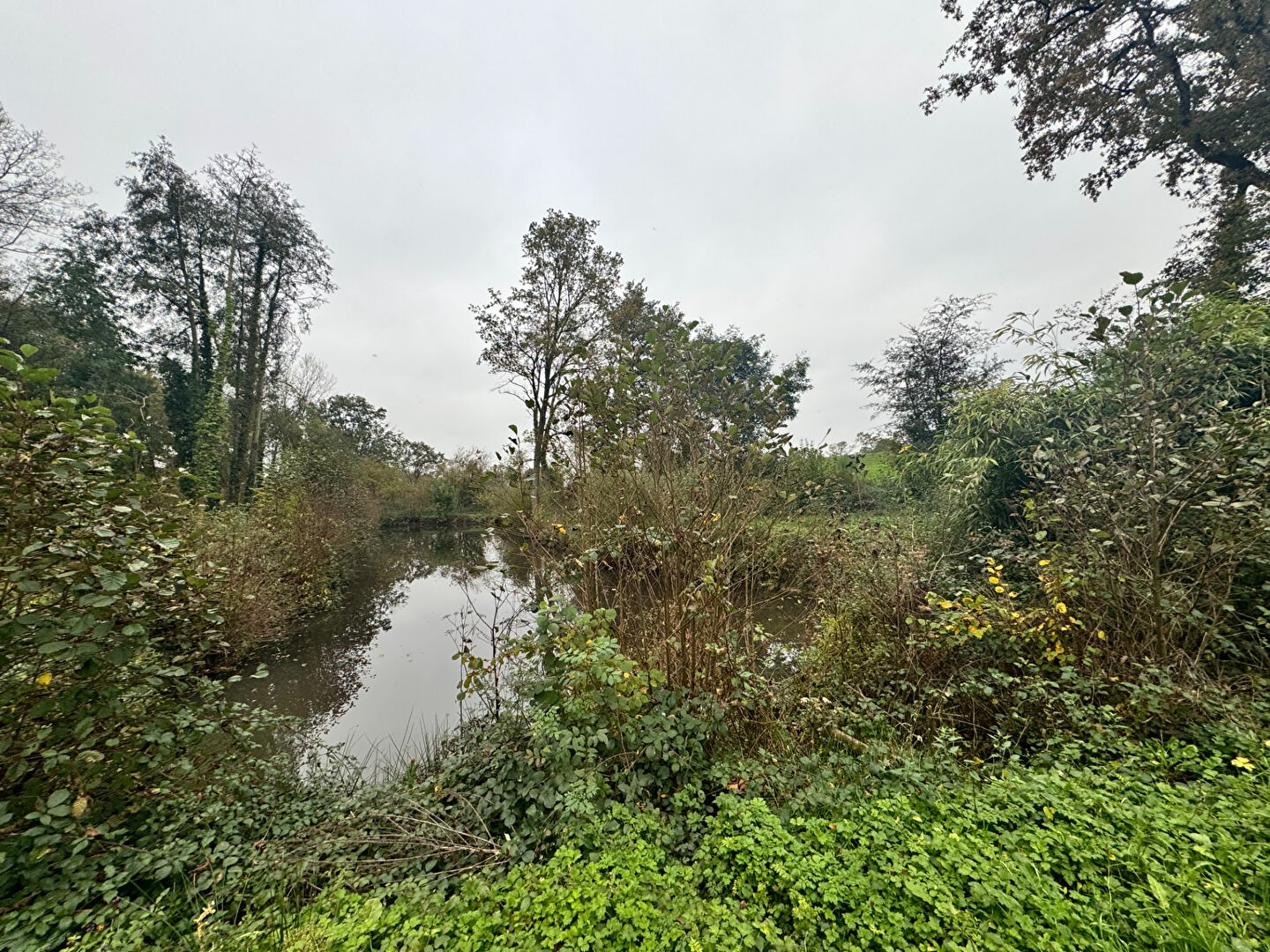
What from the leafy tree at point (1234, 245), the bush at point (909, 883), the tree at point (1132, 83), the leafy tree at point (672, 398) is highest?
the tree at point (1132, 83)

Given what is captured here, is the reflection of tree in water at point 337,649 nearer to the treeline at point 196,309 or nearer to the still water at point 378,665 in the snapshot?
the still water at point 378,665

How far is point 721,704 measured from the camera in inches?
101

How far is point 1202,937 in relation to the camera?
1.18 meters

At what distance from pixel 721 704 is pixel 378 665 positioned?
16.7 ft

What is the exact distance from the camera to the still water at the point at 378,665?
3.80 m

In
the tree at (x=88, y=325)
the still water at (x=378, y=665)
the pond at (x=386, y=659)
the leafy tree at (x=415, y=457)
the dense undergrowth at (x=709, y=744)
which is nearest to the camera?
the dense undergrowth at (x=709, y=744)

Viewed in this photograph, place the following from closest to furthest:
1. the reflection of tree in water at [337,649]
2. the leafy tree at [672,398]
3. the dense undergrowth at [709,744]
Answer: the dense undergrowth at [709,744] → the leafy tree at [672,398] → the reflection of tree in water at [337,649]

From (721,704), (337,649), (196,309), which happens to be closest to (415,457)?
(196,309)

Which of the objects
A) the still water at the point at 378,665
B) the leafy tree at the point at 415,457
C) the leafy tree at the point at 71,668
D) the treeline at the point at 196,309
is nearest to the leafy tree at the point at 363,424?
the leafy tree at the point at 415,457

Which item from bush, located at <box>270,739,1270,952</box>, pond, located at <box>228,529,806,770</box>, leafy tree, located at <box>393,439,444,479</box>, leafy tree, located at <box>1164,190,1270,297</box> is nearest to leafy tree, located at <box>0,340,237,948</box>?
bush, located at <box>270,739,1270,952</box>

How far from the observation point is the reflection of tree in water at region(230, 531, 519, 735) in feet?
14.5

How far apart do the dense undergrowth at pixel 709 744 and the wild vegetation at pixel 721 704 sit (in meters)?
0.02

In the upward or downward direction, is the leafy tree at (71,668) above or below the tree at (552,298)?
below

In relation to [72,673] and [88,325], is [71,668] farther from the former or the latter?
[88,325]
